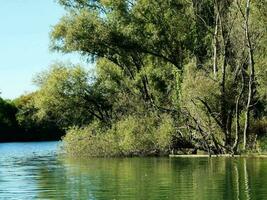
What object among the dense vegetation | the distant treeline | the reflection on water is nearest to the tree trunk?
the dense vegetation

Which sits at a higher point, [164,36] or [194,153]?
[164,36]

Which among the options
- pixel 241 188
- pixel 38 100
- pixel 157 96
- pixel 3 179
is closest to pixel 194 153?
pixel 157 96

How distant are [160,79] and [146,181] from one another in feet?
84.7

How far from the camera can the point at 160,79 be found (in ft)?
181

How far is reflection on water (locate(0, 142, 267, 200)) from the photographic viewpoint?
82.5 ft

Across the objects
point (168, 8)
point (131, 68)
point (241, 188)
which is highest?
point (168, 8)

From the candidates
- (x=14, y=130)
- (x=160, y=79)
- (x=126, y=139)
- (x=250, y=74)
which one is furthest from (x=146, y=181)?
(x=14, y=130)

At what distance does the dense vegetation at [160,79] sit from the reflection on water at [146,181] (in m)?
5.44

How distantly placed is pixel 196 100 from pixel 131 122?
5528 mm

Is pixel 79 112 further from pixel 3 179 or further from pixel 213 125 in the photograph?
pixel 3 179

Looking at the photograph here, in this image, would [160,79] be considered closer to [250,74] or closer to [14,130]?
[250,74]

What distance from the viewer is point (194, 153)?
162ft

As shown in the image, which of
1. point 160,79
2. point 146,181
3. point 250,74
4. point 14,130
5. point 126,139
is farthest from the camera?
point 14,130

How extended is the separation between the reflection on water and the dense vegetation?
214 inches
